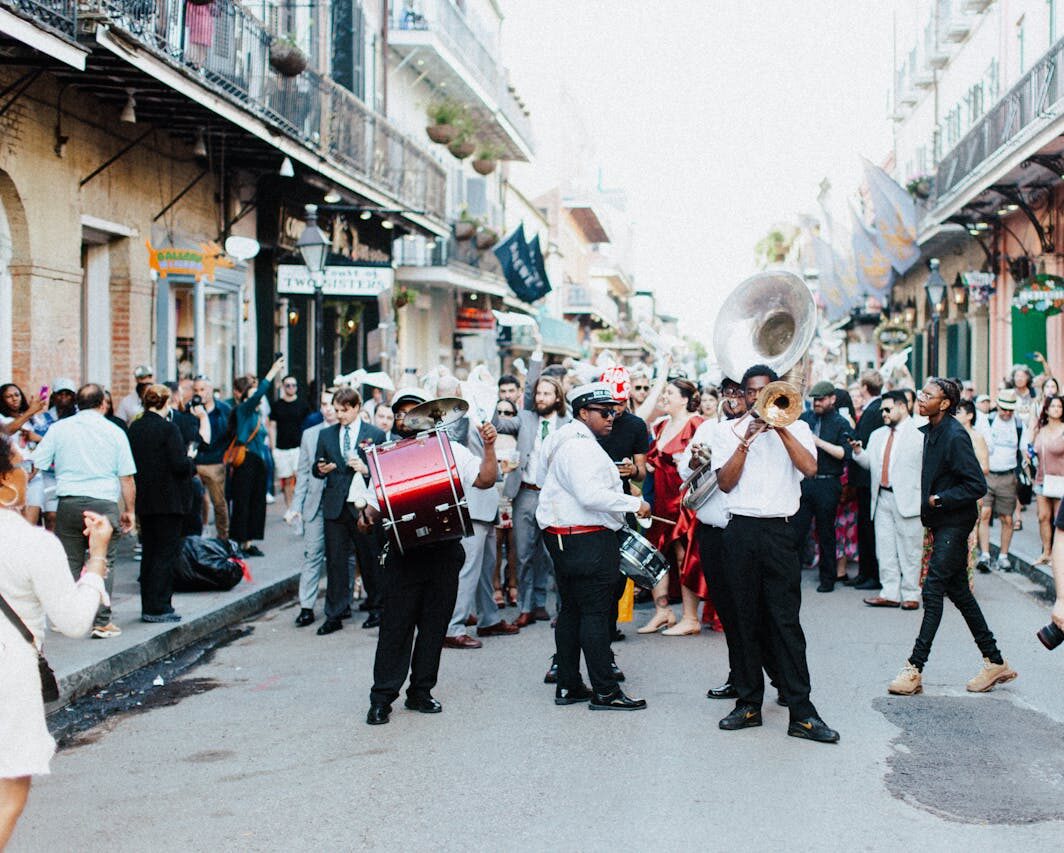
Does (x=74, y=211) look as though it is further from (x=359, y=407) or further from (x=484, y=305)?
(x=484, y=305)

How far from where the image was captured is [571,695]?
7473 millimetres

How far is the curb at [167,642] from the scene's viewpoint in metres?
7.95

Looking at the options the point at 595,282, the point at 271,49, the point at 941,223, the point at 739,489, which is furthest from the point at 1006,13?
the point at 595,282

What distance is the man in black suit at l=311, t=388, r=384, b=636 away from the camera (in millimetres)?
9953

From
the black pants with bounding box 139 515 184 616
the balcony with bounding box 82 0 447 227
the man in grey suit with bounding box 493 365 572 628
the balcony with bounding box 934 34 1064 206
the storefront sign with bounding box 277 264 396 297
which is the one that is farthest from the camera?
the balcony with bounding box 934 34 1064 206

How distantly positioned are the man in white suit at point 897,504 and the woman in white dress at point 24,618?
8005mm

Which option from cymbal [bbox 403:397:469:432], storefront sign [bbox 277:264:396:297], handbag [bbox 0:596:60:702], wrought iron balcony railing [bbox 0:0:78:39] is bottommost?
handbag [bbox 0:596:60:702]

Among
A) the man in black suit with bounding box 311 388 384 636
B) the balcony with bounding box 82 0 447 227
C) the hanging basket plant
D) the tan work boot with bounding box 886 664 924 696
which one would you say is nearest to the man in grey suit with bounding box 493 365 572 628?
the man in black suit with bounding box 311 388 384 636

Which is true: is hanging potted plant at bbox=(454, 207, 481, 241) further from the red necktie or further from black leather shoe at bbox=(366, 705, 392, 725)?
black leather shoe at bbox=(366, 705, 392, 725)

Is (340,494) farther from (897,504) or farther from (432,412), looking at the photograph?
(897,504)

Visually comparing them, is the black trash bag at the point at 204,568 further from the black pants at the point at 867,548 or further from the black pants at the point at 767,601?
the black pants at the point at 767,601

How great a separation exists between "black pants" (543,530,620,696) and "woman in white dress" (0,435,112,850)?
11.7 feet

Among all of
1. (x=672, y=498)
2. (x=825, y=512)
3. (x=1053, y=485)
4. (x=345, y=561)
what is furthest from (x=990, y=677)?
(x=1053, y=485)

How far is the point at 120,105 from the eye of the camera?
47.5ft
